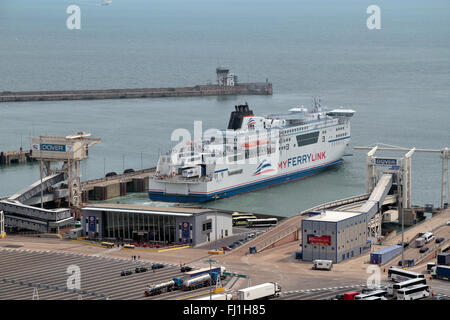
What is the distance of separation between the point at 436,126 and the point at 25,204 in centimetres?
6526

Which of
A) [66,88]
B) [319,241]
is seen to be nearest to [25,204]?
[319,241]

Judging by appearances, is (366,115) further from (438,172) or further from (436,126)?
(438,172)

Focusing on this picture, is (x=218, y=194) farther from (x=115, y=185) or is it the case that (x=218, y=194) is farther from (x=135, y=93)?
(x=135, y=93)

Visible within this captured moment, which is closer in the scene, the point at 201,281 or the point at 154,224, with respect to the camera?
the point at 201,281

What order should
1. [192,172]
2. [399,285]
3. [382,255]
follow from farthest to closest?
[192,172] < [382,255] < [399,285]

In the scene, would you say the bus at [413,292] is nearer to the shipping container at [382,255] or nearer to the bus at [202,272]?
the shipping container at [382,255]

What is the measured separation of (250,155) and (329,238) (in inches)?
1295

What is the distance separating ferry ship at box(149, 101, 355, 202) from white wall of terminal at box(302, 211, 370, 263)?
2587 centimetres

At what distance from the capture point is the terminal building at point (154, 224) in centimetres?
5675

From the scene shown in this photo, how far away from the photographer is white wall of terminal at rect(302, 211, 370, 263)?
51.9 metres

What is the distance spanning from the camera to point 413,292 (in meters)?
42.9

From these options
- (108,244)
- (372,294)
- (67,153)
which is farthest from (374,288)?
(67,153)

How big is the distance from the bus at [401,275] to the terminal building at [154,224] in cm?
1359

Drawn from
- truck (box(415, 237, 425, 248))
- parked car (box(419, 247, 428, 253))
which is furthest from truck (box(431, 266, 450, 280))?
truck (box(415, 237, 425, 248))
